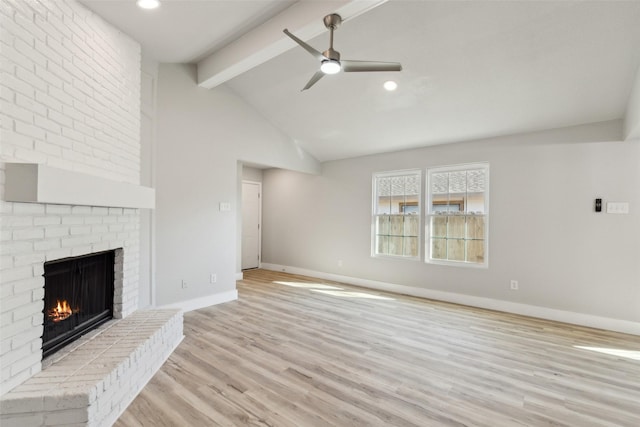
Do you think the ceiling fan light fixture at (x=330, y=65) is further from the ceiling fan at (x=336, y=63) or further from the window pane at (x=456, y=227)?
the window pane at (x=456, y=227)

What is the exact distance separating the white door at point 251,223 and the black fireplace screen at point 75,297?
437 centimetres

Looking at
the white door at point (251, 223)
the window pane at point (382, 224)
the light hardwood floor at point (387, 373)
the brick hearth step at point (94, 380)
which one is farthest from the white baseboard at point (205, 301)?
the window pane at point (382, 224)

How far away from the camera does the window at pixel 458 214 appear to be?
4.60 meters

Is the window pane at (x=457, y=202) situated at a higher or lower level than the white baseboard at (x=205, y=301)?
higher

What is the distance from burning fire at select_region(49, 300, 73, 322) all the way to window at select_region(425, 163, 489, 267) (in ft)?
15.4

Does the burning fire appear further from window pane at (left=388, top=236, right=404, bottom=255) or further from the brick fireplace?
window pane at (left=388, top=236, right=404, bottom=255)

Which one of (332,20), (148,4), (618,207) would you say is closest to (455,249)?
(618,207)

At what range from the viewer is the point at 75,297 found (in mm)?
2432

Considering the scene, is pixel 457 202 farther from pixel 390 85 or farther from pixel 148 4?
pixel 148 4

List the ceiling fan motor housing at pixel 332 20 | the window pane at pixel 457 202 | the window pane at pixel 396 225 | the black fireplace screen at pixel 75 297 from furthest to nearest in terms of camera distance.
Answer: the window pane at pixel 396 225 → the window pane at pixel 457 202 → the ceiling fan motor housing at pixel 332 20 → the black fireplace screen at pixel 75 297

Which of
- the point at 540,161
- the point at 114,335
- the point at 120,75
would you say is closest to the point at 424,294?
the point at 540,161

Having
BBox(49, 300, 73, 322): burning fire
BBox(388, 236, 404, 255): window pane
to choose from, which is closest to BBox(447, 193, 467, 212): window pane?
BBox(388, 236, 404, 255): window pane

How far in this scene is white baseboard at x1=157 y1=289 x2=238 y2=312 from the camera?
4.04 meters

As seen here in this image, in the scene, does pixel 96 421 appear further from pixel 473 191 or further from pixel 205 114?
pixel 473 191
